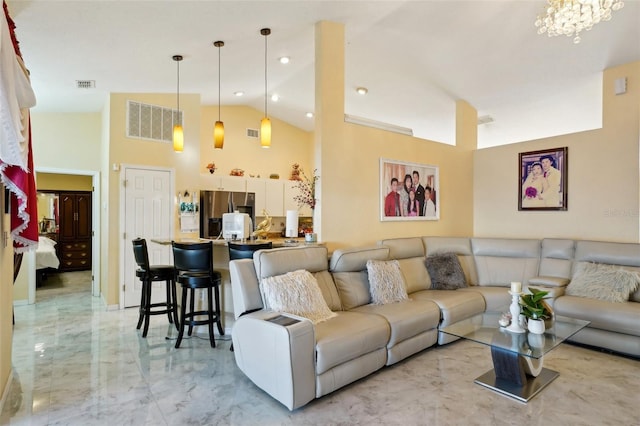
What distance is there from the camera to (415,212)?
4.86 m

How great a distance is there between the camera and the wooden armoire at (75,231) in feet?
26.5

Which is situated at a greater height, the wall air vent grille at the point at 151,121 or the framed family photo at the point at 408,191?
the wall air vent grille at the point at 151,121

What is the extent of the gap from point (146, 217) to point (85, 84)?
1.88 m

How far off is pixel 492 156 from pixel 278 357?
452 cm

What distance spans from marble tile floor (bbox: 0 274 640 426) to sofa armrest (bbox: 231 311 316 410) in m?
0.13

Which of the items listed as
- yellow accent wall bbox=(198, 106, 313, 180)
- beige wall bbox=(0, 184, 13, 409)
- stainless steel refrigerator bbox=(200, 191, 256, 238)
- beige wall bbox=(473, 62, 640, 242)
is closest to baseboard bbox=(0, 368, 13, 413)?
beige wall bbox=(0, 184, 13, 409)

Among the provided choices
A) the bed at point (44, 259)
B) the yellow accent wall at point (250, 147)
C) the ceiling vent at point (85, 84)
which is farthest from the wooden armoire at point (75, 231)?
the ceiling vent at point (85, 84)

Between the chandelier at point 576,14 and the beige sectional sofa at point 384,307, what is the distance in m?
Result: 2.36

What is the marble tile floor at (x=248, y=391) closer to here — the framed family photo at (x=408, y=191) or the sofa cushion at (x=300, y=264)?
the sofa cushion at (x=300, y=264)

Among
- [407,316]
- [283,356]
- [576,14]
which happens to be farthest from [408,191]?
[283,356]

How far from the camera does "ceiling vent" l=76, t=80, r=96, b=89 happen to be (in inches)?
165

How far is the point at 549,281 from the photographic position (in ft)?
12.9

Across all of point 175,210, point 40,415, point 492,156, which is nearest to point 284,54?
point 175,210

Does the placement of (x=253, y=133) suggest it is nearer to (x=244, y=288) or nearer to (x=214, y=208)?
(x=214, y=208)
